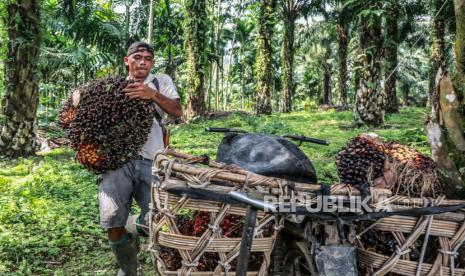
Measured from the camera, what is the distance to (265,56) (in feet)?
55.2

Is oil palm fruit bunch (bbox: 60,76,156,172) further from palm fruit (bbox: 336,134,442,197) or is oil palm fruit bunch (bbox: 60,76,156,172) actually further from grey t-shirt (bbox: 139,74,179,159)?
palm fruit (bbox: 336,134,442,197)

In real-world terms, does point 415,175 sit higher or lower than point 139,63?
lower

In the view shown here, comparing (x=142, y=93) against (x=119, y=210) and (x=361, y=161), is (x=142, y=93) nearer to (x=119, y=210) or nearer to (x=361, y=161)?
(x=119, y=210)

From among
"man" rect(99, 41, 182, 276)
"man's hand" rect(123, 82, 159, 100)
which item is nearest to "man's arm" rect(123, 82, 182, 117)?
"man's hand" rect(123, 82, 159, 100)

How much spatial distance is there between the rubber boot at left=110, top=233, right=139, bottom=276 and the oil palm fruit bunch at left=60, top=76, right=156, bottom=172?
0.77 m

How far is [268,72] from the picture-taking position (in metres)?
17.0

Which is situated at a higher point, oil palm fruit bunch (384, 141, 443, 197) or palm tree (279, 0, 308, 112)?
palm tree (279, 0, 308, 112)

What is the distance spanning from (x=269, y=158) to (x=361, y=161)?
43 centimetres

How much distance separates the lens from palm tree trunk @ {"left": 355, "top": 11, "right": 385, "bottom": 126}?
33.0 ft

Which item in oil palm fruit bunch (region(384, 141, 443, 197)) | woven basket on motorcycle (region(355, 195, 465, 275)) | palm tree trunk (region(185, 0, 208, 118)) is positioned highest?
palm tree trunk (region(185, 0, 208, 118))

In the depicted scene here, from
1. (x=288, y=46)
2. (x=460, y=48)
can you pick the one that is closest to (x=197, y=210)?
(x=460, y=48)

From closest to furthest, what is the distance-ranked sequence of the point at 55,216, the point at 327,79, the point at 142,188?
the point at 142,188 → the point at 55,216 → the point at 327,79

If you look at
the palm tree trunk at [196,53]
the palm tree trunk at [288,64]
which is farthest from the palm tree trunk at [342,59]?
the palm tree trunk at [196,53]

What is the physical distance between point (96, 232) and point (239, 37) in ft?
90.9
